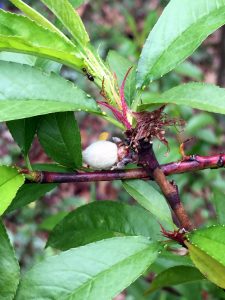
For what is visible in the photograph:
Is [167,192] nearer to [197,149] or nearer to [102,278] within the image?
[102,278]

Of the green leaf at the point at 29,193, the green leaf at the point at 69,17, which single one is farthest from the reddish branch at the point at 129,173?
the green leaf at the point at 69,17

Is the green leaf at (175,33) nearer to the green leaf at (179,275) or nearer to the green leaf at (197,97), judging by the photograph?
the green leaf at (197,97)

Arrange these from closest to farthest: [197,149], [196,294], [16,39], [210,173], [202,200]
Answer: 1. [16,39]
2. [196,294]
3. [197,149]
4. [210,173]
5. [202,200]

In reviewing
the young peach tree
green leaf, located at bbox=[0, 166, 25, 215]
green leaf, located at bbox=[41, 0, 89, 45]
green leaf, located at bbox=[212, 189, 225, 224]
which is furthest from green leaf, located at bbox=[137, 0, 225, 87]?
green leaf, located at bbox=[212, 189, 225, 224]

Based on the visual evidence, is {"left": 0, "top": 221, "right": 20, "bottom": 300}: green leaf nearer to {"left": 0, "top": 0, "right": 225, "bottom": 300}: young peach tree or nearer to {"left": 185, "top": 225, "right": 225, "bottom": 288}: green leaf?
{"left": 0, "top": 0, "right": 225, "bottom": 300}: young peach tree

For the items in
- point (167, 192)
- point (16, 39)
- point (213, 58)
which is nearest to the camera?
point (16, 39)

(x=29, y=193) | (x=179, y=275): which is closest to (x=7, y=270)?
(x=29, y=193)

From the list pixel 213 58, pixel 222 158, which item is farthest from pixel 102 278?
pixel 213 58

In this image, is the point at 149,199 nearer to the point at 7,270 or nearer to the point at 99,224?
the point at 99,224
